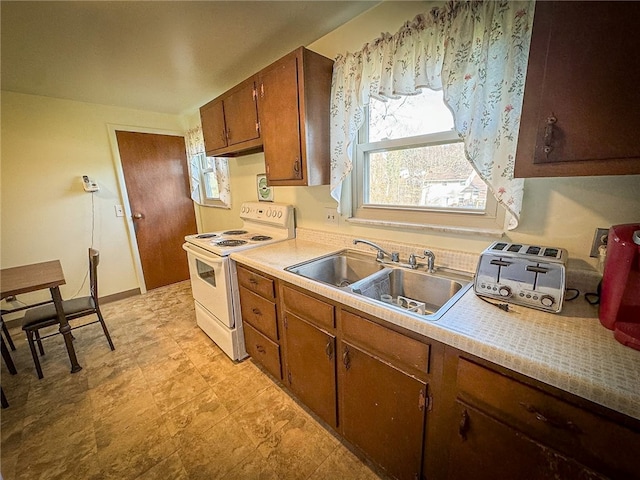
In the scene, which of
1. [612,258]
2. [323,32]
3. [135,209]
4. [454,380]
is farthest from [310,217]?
[135,209]

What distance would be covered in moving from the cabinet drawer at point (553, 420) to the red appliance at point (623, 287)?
10.2 inches

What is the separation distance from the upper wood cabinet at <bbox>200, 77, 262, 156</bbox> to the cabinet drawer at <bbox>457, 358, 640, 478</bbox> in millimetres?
1877

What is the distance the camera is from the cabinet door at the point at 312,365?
1.28 metres

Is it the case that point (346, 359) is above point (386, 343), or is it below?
below

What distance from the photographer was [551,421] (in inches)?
26.2

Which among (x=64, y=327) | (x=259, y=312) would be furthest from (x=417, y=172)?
(x=64, y=327)

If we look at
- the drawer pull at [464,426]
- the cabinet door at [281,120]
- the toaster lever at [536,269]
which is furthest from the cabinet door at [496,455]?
the cabinet door at [281,120]

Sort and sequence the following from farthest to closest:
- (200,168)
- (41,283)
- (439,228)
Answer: (200,168) → (41,283) → (439,228)

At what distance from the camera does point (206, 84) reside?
244 cm

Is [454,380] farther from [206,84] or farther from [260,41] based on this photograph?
[206,84]

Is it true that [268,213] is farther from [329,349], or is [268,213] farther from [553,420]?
[553,420]

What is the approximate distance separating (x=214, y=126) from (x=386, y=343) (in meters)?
2.28

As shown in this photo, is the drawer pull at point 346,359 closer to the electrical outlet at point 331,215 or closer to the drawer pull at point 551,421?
the drawer pull at point 551,421

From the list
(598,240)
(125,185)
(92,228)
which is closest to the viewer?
(598,240)
